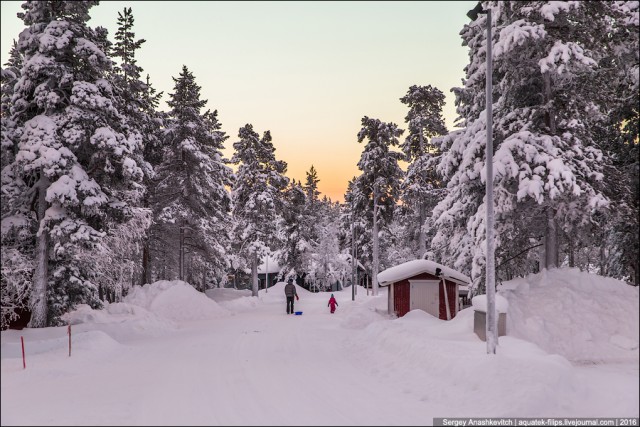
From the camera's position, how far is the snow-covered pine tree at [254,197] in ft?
125

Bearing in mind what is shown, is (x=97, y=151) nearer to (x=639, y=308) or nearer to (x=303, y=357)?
(x=303, y=357)

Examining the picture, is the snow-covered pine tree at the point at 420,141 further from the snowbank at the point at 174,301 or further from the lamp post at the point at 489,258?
the lamp post at the point at 489,258

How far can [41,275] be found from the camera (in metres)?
15.7

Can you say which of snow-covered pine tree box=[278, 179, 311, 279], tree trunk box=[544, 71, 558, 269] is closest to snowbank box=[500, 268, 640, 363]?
tree trunk box=[544, 71, 558, 269]

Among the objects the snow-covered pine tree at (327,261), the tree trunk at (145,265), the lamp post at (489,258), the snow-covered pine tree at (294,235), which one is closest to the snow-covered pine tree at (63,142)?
the tree trunk at (145,265)

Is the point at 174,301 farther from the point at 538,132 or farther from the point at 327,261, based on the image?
the point at 327,261

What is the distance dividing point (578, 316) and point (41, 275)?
16.7 meters

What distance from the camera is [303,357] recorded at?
13.0m

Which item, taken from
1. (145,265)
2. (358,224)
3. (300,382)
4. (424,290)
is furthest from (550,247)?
(358,224)

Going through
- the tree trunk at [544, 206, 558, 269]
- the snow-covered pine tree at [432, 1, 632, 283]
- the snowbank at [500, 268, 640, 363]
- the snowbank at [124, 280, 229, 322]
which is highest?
the snow-covered pine tree at [432, 1, 632, 283]

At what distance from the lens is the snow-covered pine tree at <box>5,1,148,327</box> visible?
15.0 m

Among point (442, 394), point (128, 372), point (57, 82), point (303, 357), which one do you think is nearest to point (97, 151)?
point (57, 82)

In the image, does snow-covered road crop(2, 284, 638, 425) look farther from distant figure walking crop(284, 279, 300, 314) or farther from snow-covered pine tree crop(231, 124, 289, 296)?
snow-covered pine tree crop(231, 124, 289, 296)

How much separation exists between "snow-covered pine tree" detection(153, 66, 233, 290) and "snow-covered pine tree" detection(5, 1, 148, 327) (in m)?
11.8
